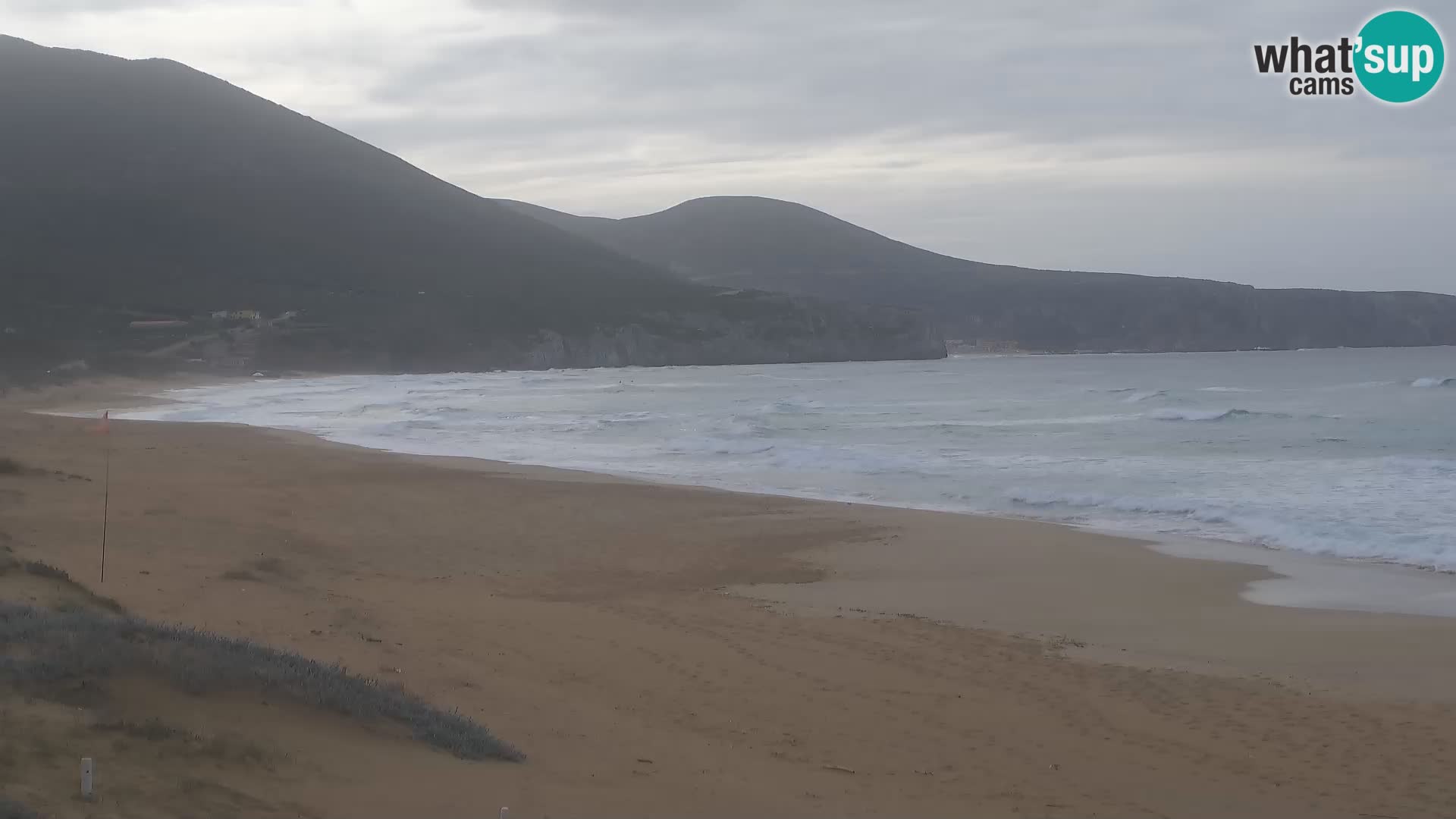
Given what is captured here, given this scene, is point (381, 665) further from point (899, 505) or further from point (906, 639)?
point (899, 505)

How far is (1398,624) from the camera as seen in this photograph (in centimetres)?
956

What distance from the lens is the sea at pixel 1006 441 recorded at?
16078 mm

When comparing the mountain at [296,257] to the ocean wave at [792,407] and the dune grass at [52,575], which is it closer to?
the ocean wave at [792,407]

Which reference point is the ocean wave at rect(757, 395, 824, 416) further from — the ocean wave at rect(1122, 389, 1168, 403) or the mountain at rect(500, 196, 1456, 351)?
the mountain at rect(500, 196, 1456, 351)

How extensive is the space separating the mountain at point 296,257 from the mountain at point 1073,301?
77.1ft

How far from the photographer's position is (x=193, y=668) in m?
5.03

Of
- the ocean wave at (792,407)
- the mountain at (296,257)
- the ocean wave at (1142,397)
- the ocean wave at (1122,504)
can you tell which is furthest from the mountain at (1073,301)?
the ocean wave at (1122,504)

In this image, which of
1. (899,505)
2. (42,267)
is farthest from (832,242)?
(899,505)

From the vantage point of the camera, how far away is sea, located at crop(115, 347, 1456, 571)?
1608 centimetres

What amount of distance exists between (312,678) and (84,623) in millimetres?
1011

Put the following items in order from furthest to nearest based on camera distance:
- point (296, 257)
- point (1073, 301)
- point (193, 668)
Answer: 1. point (1073, 301)
2. point (296, 257)
3. point (193, 668)

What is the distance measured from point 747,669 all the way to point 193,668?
3.61 metres

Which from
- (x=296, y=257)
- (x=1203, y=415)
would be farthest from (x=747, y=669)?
(x=296, y=257)

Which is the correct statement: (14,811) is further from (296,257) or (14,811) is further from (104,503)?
(296,257)
